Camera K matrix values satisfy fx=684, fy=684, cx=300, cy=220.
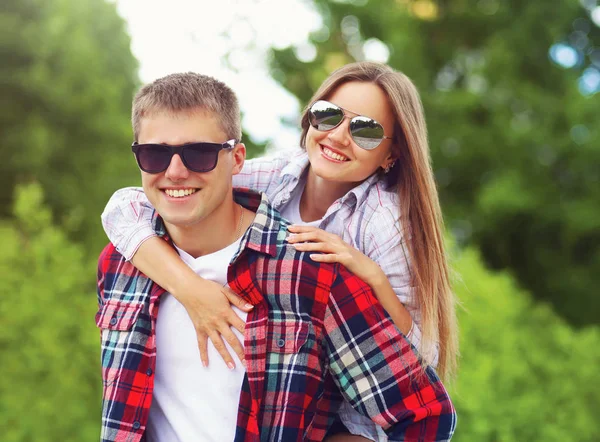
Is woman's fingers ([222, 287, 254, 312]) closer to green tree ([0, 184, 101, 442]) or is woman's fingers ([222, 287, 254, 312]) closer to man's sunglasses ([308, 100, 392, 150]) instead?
man's sunglasses ([308, 100, 392, 150])

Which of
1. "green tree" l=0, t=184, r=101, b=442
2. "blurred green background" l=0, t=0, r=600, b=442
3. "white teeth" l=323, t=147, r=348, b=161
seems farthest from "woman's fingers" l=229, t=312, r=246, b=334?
"blurred green background" l=0, t=0, r=600, b=442

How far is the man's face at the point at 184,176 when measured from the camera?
2191 millimetres

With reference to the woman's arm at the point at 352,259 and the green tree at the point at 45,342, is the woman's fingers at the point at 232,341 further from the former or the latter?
the green tree at the point at 45,342

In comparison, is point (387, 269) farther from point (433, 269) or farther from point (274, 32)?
point (274, 32)

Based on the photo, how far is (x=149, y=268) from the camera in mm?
2340

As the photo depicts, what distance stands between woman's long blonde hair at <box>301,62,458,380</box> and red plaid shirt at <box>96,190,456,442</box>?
0.29 meters

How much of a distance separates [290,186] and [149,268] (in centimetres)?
73

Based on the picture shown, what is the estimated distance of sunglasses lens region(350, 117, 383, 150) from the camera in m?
2.54

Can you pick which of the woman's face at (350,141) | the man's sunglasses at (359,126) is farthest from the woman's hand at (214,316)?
the man's sunglasses at (359,126)

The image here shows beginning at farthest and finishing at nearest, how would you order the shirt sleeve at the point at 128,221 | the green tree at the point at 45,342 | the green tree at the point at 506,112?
the green tree at the point at 506,112 → the green tree at the point at 45,342 → the shirt sleeve at the point at 128,221

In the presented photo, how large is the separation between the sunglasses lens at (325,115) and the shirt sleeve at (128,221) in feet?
2.33

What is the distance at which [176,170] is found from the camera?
2.16 meters

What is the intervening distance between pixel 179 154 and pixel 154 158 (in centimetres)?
8

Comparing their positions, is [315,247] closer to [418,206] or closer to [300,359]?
[300,359]
